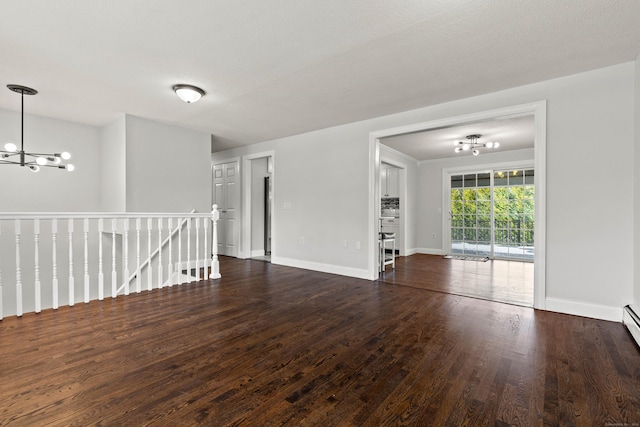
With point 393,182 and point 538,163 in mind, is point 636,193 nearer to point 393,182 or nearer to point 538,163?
point 538,163

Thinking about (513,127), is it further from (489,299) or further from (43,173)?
(43,173)

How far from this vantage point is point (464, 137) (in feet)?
18.8

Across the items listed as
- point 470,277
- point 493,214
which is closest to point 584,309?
point 470,277

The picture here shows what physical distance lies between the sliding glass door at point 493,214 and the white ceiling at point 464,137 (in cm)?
69

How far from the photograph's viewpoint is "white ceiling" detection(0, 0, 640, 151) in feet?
7.14

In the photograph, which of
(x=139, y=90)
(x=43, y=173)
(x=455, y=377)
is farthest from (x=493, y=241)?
(x=43, y=173)

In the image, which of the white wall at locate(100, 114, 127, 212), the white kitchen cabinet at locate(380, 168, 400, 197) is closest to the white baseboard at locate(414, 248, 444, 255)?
the white kitchen cabinet at locate(380, 168, 400, 197)

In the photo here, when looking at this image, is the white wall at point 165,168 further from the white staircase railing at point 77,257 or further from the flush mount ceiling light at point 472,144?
the flush mount ceiling light at point 472,144

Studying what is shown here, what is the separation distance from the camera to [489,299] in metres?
3.65

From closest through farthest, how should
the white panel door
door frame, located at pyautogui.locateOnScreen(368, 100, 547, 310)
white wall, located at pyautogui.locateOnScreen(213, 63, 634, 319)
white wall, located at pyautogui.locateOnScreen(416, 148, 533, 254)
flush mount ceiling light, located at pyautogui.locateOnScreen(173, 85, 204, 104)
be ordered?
white wall, located at pyautogui.locateOnScreen(213, 63, 634, 319), door frame, located at pyautogui.locateOnScreen(368, 100, 547, 310), flush mount ceiling light, located at pyautogui.locateOnScreen(173, 85, 204, 104), the white panel door, white wall, located at pyautogui.locateOnScreen(416, 148, 533, 254)

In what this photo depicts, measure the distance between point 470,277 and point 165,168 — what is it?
534 centimetres

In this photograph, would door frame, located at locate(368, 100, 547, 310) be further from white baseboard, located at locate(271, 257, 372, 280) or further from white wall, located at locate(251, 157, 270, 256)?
white wall, located at locate(251, 157, 270, 256)

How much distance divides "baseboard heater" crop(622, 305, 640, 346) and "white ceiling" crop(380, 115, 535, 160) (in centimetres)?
271

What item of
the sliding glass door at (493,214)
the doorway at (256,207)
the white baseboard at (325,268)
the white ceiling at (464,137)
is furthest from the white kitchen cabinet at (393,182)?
the white baseboard at (325,268)
